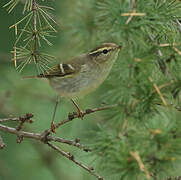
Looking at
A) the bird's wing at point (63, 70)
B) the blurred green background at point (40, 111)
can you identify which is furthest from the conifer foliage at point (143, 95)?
the blurred green background at point (40, 111)

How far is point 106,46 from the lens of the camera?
278cm

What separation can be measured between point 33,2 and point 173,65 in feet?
2.63

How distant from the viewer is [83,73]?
3119mm

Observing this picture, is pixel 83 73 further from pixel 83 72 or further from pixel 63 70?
pixel 63 70

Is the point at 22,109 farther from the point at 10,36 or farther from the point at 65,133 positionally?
the point at 10,36

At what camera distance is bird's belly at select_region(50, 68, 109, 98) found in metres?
2.97

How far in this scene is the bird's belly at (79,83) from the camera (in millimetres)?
2975

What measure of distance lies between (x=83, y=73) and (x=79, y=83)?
0.37 feet

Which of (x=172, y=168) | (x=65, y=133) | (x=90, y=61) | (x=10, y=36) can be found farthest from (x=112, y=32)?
(x=10, y=36)

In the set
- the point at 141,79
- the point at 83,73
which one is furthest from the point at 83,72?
the point at 141,79

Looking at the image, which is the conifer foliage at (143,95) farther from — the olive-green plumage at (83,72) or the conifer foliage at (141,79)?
the olive-green plumage at (83,72)

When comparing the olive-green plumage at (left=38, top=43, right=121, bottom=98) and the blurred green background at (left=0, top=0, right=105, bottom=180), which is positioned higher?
the olive-green plumage at (left=38, top=43, right=121, bottom=98)

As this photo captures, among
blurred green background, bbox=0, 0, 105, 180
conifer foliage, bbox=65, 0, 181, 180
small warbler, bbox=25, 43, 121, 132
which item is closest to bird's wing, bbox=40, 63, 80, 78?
small warbler, bbox=25, 43, 121, 132

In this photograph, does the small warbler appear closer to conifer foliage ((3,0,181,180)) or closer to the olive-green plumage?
the olive-green plumage
